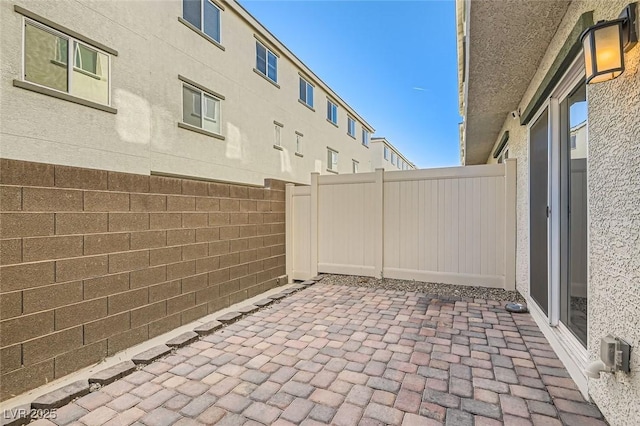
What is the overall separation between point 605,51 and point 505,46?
190cm

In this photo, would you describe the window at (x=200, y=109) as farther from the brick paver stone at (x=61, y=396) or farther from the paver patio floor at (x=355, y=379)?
the brick paver stone at (x=61, y=396)

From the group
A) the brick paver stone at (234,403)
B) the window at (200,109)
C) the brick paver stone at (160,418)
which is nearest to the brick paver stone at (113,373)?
the brick paver stone at (160,418)

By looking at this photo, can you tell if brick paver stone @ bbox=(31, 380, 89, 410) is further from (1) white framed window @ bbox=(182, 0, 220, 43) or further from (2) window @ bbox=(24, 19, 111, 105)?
(1) white framed window @ bbox=(182, 0, 220, 43)

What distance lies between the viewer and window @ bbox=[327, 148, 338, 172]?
15664 millimetres

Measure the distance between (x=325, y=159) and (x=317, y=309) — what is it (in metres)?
11.5

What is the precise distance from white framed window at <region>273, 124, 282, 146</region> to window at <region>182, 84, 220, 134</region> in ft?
8.93

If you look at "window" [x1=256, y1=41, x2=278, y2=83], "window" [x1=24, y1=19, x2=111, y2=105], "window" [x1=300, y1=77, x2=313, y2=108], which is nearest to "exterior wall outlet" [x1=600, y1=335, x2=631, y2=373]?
"window" [x1=24, y1=19, x2=111, y2=105]

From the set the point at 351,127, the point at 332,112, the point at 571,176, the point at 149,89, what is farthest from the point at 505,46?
the point at 351,127

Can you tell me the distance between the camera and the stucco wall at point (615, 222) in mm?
1650

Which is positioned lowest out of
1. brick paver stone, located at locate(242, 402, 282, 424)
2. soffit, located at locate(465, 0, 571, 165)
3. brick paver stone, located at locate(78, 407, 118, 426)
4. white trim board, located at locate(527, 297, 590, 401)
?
brick paver stone, located at locate(78, 407, 118, 426)

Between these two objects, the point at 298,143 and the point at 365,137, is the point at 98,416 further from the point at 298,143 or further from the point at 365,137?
the point at 365,137

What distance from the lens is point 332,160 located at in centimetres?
1614

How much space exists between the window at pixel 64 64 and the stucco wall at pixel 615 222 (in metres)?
7.09

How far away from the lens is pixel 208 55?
802 centimetres
